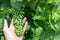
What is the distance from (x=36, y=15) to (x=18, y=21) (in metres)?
0.11

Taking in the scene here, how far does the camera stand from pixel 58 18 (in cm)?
127

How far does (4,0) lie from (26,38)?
10.4 inches

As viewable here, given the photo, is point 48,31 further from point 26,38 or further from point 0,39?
point 0,39

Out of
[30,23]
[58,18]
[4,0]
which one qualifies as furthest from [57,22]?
[4,0]

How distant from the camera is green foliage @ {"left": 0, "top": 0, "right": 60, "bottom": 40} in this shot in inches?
50.4

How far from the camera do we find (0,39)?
54.3 inches

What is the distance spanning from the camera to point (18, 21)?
50.3 inches

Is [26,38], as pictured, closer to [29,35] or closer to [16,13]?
[29,35]

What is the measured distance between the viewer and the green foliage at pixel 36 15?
1279 mm

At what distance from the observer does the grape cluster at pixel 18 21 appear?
1.27 m

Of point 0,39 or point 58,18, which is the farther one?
point 0,39

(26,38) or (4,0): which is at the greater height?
(4,0)

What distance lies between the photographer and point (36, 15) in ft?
4.30

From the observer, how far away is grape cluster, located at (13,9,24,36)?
1274mm
